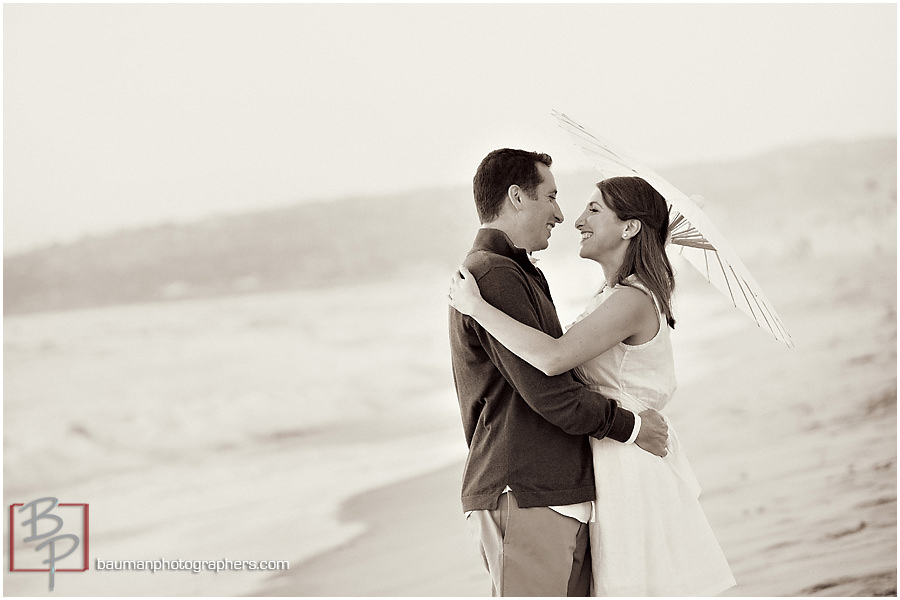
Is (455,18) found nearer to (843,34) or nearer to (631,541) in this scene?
(843,34)

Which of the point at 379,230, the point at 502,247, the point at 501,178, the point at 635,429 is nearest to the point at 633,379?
the point at 635,429

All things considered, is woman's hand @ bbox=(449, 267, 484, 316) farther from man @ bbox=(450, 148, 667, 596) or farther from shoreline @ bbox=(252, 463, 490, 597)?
shoreline @ bbox=(252, 463, 490, 597)

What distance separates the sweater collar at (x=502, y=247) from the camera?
2.09 meters

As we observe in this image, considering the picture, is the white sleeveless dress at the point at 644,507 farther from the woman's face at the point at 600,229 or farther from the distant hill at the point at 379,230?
the distant hill at the point at 379,230

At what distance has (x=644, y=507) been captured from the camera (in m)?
2.10

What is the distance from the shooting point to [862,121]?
4.09 metres

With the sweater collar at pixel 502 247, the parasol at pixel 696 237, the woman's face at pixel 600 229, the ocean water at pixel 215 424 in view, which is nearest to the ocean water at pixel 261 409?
the ocean water at pixel 215 424

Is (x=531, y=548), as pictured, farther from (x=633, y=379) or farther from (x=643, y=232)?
(x=643, y=232)

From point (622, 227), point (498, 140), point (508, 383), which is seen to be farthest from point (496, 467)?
point (498, 140)

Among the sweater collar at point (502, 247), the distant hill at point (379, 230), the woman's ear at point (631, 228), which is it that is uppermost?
the distant hill at point (379, 230)

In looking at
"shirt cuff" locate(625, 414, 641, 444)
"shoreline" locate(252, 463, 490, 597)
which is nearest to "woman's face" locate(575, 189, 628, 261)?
"shirt cuff" locate(625, 414, 641, 444)

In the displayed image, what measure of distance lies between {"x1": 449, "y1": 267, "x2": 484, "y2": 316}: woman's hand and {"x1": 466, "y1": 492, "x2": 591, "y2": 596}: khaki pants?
0.42 meters

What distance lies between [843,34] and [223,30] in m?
2.65

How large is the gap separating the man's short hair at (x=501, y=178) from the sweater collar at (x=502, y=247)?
77 mm
